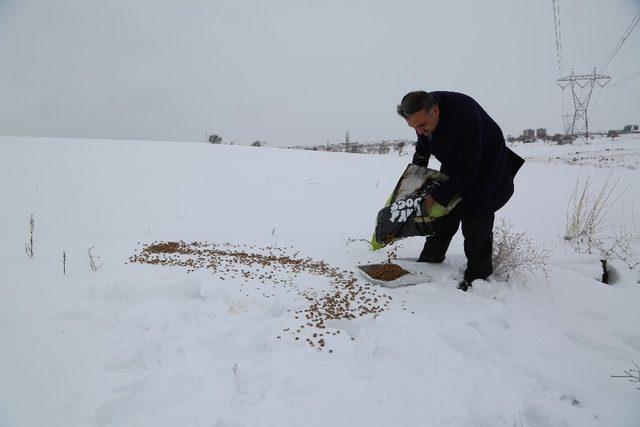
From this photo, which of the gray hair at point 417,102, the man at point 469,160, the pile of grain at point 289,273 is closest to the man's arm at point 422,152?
the man at point 469,160

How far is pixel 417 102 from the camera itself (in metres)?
2.92

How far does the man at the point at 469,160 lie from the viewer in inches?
117

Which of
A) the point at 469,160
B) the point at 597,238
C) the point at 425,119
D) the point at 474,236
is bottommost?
the point at 597,238

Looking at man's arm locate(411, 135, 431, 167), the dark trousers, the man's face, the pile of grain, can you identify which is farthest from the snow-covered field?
the man's face

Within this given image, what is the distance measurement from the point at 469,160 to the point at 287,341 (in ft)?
6.42

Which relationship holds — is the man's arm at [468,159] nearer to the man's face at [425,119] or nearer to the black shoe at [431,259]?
the man's face at [425,119]

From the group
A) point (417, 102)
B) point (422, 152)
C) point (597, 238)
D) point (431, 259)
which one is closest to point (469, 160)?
point (417, 102)

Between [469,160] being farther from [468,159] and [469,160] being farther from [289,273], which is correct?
[289,273]

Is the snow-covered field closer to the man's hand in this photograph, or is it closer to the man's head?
the man's hand

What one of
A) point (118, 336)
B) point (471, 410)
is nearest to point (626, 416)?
point (471, 410)

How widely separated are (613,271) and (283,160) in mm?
8791

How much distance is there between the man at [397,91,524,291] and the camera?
2973 millimetres

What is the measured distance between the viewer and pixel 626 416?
188cm

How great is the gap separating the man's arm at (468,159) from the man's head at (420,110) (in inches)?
10.7
